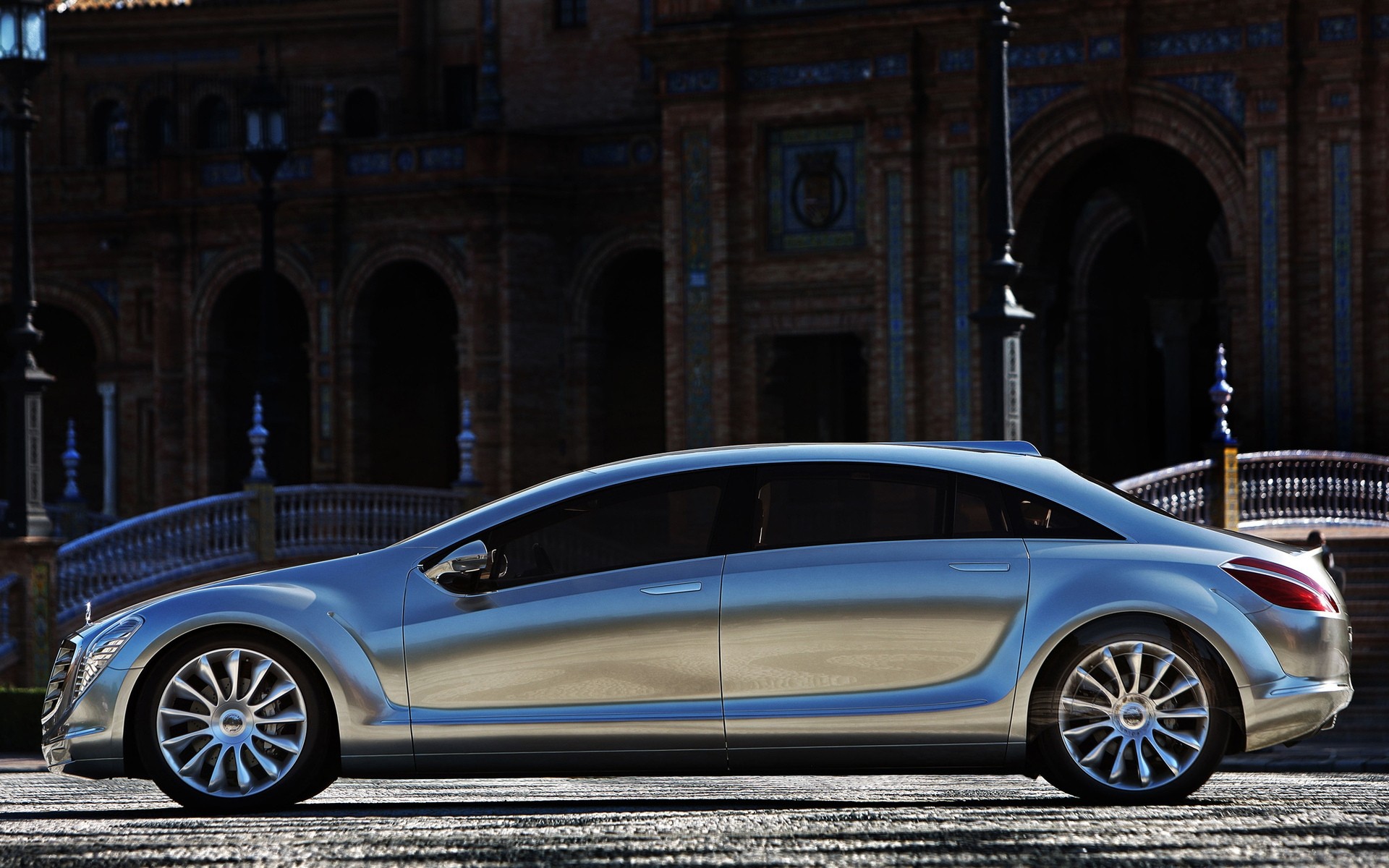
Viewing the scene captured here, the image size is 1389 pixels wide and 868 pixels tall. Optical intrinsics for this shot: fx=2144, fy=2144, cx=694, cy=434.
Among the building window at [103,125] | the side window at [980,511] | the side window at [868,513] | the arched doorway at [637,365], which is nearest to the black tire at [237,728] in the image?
the side window at [868,513]

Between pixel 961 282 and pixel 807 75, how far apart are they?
3413mm

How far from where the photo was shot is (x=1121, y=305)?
112ft

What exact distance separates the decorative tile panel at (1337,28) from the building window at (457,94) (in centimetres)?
1600

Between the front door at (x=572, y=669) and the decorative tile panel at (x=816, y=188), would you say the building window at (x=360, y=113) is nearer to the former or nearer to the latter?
the decorative tile panel at (x=816, y=188)

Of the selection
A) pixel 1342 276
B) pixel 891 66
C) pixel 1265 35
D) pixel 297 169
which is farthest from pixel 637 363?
pixel 1342 276

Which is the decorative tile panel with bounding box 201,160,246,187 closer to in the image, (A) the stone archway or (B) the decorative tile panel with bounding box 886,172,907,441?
(A) the stone archway

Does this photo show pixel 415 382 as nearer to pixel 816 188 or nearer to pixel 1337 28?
pixel 816 188

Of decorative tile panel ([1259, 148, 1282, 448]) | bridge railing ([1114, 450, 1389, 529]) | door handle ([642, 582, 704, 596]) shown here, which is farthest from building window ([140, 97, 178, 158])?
door handle ([642, 582, 704, 596])

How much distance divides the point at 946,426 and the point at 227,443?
13.0 m

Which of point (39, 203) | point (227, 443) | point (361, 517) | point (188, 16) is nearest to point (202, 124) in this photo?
point (188, 16)

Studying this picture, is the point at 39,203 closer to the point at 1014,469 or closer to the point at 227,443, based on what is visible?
the point at 227,443

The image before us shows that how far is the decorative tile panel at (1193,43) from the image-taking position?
84.3 feet

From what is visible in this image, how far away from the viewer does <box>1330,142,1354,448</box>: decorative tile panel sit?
25.1 m

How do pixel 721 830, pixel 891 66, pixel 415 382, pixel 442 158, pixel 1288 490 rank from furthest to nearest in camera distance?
pixel 415 382 → pixel 442 158 → pixel 891 66 → pixel 1288 490 → pixel 721 830
